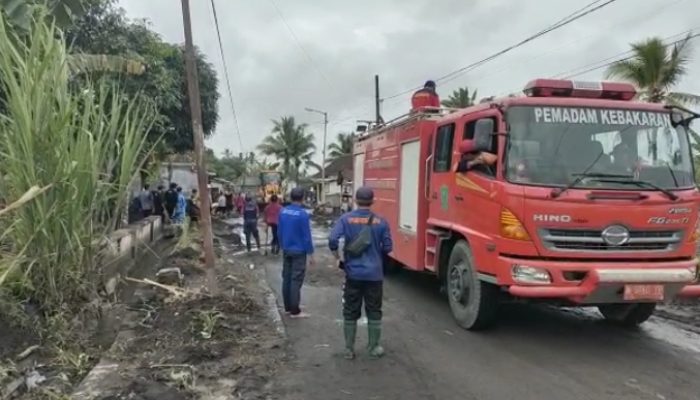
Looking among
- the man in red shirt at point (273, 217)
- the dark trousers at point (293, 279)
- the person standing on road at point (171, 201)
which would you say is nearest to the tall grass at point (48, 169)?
the dark trousers at point (293, 279)

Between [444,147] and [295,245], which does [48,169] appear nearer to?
[295,245]

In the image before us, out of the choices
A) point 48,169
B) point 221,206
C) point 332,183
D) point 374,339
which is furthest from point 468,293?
point 332,183

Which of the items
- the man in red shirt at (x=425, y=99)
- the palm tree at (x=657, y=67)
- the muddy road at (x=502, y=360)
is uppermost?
the palm tree at (x=657, y=67)

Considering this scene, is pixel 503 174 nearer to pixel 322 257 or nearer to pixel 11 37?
pixel 11 37

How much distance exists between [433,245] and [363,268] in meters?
2.31

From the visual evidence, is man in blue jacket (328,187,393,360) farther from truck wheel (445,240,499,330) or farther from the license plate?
the license plate

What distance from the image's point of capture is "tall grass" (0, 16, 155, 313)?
519 cm

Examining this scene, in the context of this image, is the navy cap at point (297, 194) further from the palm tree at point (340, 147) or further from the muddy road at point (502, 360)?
the palm tree at point (340, 147)

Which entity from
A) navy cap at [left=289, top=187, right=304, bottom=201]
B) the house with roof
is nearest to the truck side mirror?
navy cap at [left=289, top=187, right=304, bottom=201]

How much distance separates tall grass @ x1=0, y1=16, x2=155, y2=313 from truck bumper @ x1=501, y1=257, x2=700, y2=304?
3957 mm

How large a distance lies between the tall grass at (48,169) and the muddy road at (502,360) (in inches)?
87.4

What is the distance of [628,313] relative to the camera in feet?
24.3

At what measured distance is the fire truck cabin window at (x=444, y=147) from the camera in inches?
300

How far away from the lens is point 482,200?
6551 millimetres
